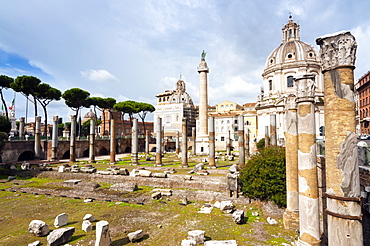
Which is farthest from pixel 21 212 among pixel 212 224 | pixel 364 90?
pixel 364 90

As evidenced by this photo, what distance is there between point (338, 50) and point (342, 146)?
180 centimetres

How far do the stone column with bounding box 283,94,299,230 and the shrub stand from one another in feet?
4.33

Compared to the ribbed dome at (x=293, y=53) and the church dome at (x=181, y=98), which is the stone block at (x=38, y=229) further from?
the church dome at (x=181, y=98)

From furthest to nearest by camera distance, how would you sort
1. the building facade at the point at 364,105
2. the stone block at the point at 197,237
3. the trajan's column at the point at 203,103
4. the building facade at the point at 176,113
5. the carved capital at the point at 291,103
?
the building facade at the point at 176,113 → the building facade at the point at 364,105 → the trajan's column at the point at 203,103 → the carved capital at the point at 291,103 → the stone block at the point at 197,237

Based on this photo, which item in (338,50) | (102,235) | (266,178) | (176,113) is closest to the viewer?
(338,50)

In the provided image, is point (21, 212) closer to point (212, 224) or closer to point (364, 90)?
point (212, 224)

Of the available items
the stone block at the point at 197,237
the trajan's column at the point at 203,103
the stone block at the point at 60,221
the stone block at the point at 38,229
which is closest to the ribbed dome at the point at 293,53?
the trajan's column at the point at 203,103

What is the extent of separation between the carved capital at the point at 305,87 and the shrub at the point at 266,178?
13.7 ft

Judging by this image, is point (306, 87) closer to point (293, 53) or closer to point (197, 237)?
point (197, 237)

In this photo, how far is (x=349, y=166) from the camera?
165 inches

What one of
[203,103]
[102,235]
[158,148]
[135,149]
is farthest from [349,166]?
[203,103]

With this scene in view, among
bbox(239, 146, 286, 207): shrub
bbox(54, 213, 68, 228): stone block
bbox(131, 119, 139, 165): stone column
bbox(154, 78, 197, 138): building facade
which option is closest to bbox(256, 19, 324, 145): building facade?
bbox(131, 119, 139, 165): stone column

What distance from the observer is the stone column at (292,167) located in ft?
23.2

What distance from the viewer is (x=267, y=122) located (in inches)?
1479
